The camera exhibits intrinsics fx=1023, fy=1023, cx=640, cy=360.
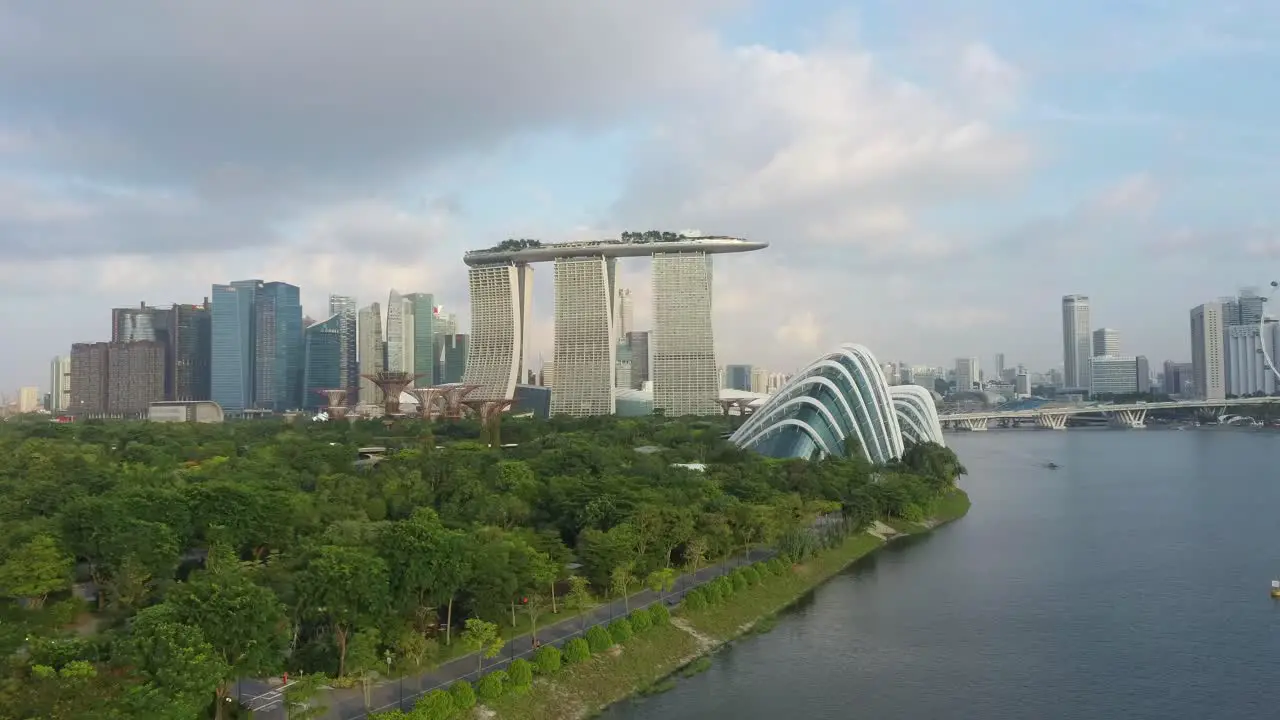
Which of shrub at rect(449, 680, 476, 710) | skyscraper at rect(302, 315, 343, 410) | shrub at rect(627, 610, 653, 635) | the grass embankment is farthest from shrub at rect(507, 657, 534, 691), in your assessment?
skyscraper at rect(302, 315, 343, 410)

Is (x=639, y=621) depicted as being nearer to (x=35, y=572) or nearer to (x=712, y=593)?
(x=712, y=593)

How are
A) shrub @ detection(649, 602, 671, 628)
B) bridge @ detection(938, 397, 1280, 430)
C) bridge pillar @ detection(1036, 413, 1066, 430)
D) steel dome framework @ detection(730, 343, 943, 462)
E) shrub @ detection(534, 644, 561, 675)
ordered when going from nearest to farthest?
shrub @ detection(534, 644, 561, 675) < shrub @ detection(649, 602, 671, 628) < steel dome framework @ detection(730, 343, 943, 462) < bridge @ detection(938, 397, 1280, 430) < bridge pillar @ detection(1036, 413, 1066, 430)

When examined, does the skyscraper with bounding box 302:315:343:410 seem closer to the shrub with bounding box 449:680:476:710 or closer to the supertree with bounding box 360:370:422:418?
the supertree with bounding box 360:370:422:418

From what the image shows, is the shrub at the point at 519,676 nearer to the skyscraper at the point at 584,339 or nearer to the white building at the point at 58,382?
the skyscraper at the point at 584,339

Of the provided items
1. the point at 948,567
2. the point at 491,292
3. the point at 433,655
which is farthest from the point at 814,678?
the point at 491,292

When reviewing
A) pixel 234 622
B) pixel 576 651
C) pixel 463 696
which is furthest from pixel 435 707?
pixel 576 651

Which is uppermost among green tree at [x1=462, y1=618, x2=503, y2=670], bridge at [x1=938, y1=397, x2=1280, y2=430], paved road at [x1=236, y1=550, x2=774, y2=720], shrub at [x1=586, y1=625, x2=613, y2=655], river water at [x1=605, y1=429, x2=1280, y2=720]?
bridge at [x1=938, y1=397, x2=1280, y2=430]
